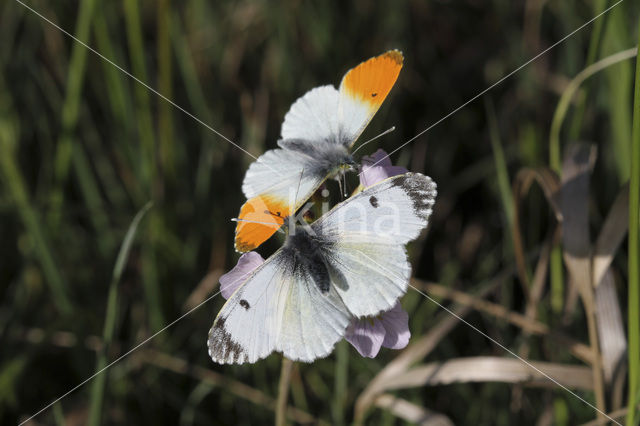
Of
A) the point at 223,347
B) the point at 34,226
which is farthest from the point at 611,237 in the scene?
the point at 34,226

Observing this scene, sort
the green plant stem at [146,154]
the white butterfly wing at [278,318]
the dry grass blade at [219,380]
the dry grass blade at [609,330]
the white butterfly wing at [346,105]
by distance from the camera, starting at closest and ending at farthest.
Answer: the white butterfly wing at [278,318] < the white butterfly wing at [346,105] < the dry grass blade at [609,330] < the dry grass blade at [219,380] < the green plant stem at [146,154]

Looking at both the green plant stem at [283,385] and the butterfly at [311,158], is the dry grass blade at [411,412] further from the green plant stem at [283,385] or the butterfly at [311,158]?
the butterfly at [311,158]

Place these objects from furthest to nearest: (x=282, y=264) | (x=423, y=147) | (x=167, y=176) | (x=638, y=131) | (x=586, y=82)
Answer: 1. (x=423, y=147)
2. (x=167, y=176)
3. (x=586, y=82)
4. (x=282, y=264)
5. (x=638, y=131)

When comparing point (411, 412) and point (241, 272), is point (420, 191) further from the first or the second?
point (411, 412)

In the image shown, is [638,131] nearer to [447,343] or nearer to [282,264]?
[282,264]

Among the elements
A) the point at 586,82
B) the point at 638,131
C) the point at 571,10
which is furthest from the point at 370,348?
the point at 571,10

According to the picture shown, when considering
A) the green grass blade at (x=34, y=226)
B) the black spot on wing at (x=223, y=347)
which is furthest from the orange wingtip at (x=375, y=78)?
the green grass blade at (x=34, y=226)
